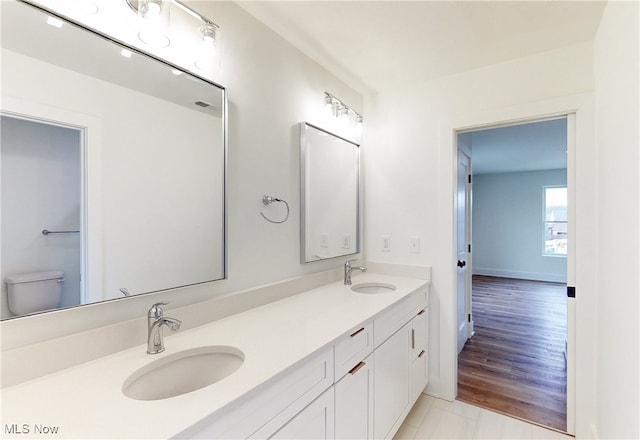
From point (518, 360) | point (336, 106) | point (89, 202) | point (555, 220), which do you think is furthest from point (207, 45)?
point (555, 220)

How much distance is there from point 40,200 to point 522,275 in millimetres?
7854

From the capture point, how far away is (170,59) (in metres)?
1.28

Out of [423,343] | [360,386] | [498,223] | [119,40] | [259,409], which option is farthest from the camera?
[498,223]

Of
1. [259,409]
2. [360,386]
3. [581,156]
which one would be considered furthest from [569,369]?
[259,409]

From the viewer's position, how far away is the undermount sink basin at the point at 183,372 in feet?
3.20

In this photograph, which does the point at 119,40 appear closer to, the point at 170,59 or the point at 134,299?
the point at 170,59

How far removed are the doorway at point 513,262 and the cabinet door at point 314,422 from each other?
159 centimetres

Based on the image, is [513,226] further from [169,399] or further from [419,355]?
[169,399]

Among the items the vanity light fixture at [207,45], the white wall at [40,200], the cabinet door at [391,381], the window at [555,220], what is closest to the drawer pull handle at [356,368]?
the cabinet door at [391,381]

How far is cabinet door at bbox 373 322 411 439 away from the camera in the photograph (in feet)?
5.07

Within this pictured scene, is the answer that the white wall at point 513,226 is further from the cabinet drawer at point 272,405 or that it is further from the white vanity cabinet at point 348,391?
the cabinet drawer at point 272,405

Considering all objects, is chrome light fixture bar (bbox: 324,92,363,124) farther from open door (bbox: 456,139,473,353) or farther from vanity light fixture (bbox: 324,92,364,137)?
open door (bbox: 456,139,473,353)

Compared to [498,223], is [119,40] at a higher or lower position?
higher

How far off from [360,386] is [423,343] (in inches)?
38.2
